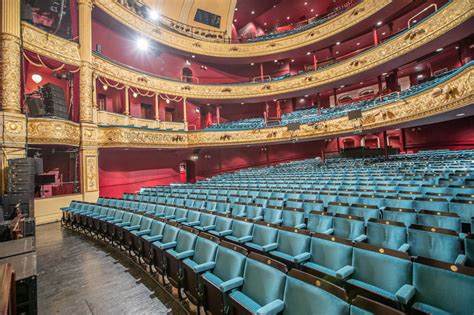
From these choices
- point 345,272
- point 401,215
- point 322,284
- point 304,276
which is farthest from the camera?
point 401,215

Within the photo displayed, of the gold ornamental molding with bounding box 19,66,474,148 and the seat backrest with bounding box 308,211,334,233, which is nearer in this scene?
the seat backrest with bounding box 308,211,334,233

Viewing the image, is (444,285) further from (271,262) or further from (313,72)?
(313,72)

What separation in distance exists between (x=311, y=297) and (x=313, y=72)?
12.9m

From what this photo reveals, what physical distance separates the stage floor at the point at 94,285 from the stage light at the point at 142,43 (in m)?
9.78

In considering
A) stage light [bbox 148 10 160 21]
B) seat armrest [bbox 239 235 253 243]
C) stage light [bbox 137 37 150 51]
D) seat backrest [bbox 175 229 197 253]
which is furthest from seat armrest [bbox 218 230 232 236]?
stage light [bbox 148 10 160 21]

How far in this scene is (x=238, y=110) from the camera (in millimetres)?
15906

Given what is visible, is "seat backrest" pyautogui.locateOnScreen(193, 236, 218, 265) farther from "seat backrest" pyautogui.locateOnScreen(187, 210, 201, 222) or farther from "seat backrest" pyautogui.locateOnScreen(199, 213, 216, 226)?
"seat backrest" pyautogui.locateOnScreen(187, 210, 201, 222)

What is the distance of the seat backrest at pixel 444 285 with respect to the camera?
4.19 ft

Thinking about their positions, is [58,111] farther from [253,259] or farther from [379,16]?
[379,16]

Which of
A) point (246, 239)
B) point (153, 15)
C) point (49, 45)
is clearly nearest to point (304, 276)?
point (246, 239)

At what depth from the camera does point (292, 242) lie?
2262mm

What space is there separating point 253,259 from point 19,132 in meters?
7.21

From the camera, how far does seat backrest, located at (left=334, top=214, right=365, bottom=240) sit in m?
2.46

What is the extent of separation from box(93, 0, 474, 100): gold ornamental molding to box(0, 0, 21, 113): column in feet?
7.79
